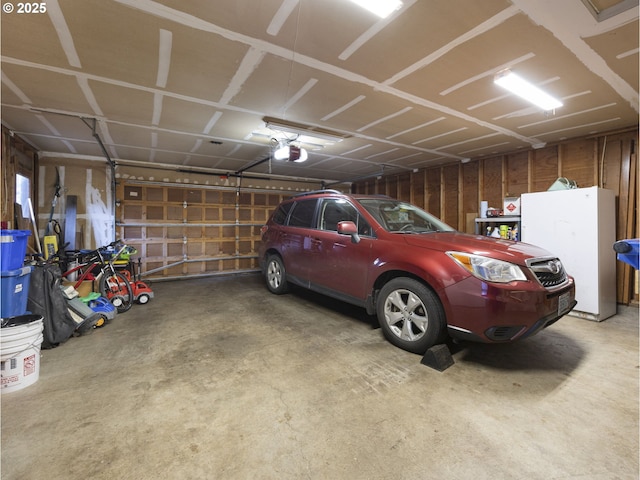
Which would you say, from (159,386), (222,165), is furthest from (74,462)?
→ (222,165)

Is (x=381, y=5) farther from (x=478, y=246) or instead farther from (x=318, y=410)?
(x=318, y=410)

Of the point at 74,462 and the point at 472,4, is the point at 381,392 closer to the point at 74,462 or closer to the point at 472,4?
the point at 74,462

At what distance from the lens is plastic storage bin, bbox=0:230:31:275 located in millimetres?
2211

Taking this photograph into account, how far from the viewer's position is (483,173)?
551cm

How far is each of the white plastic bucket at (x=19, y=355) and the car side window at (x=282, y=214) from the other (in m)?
2.93

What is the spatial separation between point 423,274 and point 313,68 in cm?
202

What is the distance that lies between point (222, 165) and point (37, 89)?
140 inches

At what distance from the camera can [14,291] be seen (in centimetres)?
230

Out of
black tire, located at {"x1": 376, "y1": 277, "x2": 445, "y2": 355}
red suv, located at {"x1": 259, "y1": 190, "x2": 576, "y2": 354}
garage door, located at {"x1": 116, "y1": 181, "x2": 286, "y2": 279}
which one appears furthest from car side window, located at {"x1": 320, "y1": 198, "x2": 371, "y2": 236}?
garage door, located at {"x1": 116, "y1": 181, "x2": 286, "y2": 279}

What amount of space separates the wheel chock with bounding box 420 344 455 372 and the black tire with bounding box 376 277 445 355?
0.08 m

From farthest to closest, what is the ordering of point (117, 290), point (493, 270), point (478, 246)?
point (117, 290), point (478, 246), point (493, 270)

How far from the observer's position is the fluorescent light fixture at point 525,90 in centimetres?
247

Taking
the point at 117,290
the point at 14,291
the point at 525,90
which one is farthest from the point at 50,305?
the point at 525,90

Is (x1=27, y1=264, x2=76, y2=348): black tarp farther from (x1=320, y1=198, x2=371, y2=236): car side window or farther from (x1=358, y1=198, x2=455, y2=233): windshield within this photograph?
(x1=358, y1=198, x2=455, y2=233): windshield
